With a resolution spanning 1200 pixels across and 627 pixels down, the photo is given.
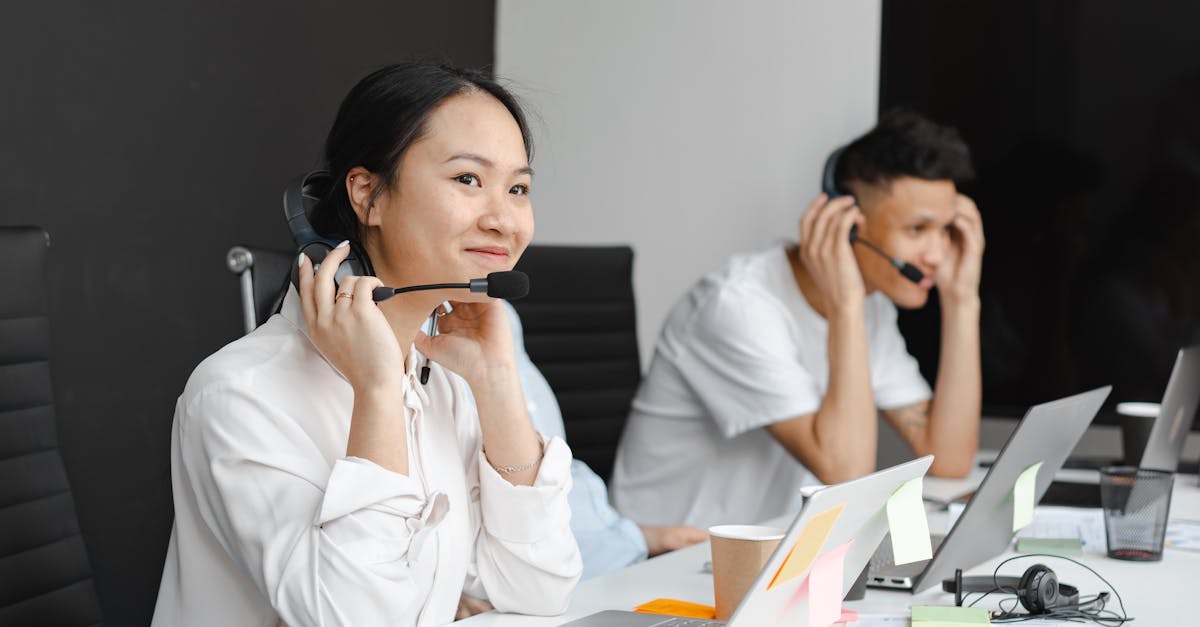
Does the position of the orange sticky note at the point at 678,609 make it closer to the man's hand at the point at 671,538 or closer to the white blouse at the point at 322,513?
the white blouse at the point at 322,513

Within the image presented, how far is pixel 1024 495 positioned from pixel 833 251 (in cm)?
87

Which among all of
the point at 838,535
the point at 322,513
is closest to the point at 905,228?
the point at 838,535

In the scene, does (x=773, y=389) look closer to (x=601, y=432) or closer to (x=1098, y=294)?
(x=601, y=432)

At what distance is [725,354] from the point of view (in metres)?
2.44

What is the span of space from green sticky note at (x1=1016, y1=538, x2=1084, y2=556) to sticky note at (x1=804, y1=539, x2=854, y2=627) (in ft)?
2.11

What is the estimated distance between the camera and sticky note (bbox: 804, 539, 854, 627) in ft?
3.65

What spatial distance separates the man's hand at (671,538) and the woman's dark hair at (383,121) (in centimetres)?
87

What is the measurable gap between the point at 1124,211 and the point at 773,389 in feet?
3.06

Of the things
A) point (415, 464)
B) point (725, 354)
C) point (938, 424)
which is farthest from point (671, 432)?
point (415, 464)

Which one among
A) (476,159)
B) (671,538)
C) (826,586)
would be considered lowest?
(671,538)

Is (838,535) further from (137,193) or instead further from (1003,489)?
(137,193)

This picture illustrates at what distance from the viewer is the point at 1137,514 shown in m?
1.71

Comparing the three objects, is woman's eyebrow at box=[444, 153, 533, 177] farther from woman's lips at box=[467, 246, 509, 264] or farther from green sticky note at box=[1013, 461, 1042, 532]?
green sticky note at box=[1013, 461, 1042, 532]

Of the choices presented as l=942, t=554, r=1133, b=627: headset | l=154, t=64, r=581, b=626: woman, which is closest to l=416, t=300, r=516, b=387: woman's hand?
l=154, t=64, r=581, b=626: woman
